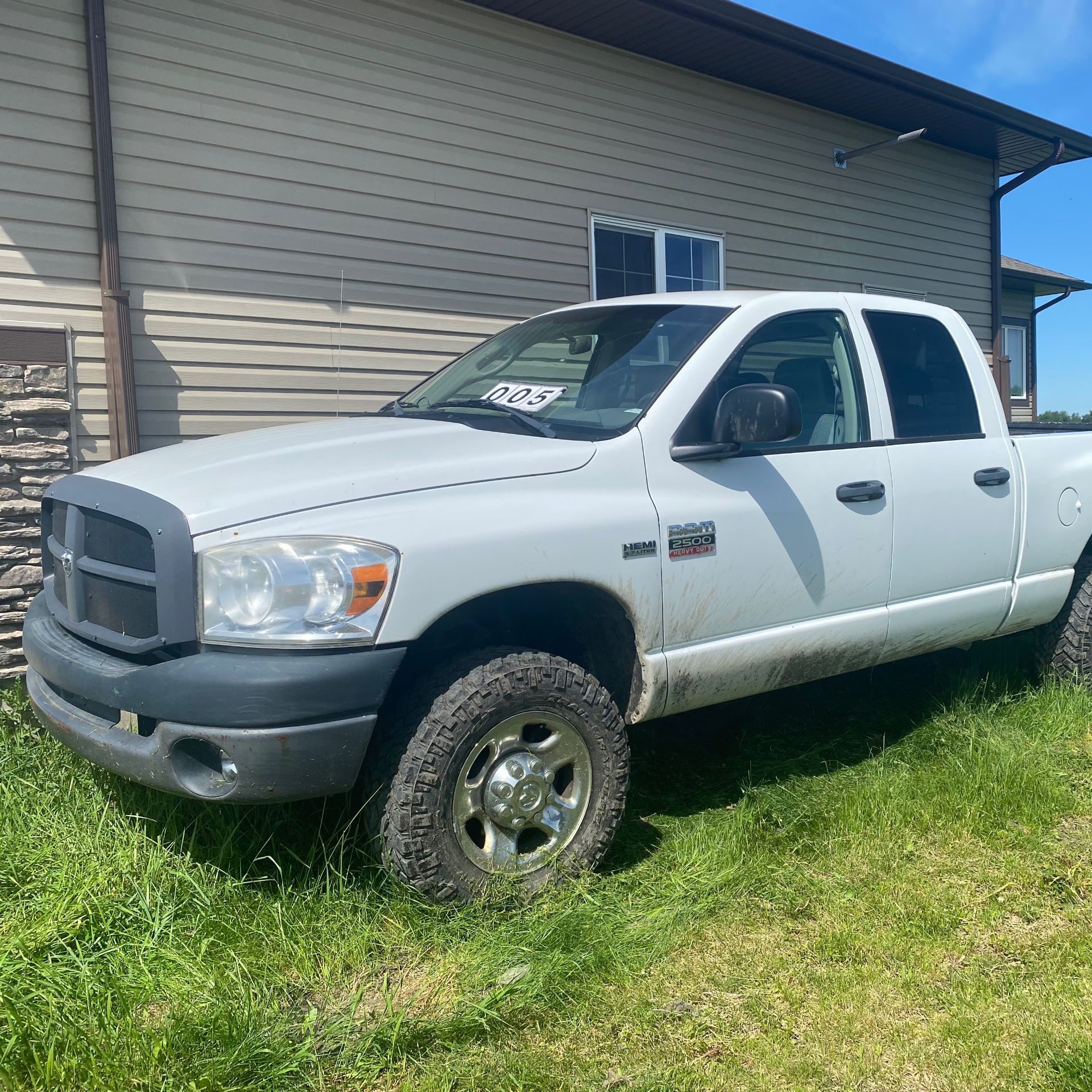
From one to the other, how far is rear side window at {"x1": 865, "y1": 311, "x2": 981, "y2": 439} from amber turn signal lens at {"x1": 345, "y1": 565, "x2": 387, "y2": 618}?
2.37m

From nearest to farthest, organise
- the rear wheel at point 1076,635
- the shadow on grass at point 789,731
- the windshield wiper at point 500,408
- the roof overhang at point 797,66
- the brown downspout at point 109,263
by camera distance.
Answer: the windshield wiper at point 500,408 < the shadow on grass at point 789,731 < the rear wheel at point 1076,635 < the brown downspout at point 109,263 < the roof overhang at point 797,66

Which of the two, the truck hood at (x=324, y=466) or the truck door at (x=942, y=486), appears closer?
the truck hood at (x=324, y=466)


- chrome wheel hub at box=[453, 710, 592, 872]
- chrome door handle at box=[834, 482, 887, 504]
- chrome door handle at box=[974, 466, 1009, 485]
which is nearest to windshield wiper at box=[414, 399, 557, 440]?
chrome wheel hub at box=[453, 710, 592, 872]

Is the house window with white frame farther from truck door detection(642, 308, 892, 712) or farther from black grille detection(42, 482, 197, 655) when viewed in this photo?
black grille detection(42, 482, 197, 655)

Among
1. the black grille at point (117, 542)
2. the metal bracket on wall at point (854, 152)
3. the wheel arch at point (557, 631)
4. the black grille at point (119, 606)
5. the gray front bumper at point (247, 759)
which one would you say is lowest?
the gray front bumper at point (247, 759)

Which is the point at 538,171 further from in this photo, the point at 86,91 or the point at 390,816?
the point at 390,816

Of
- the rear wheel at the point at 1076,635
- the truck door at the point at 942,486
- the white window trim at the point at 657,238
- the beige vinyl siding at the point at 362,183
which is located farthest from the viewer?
the white window trim at the point at 657,238

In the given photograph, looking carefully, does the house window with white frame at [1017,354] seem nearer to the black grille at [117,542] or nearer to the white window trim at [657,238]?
the white window trim at [657,238]

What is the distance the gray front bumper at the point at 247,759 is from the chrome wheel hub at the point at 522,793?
1.20 ft

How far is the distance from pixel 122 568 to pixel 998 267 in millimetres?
11769

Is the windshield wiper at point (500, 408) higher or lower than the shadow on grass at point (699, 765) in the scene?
higher

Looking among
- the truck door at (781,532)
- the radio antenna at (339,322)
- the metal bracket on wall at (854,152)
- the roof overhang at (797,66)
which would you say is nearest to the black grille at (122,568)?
the truck door at (781,532)

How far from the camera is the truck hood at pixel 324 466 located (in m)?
2.73

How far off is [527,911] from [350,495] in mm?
1272
